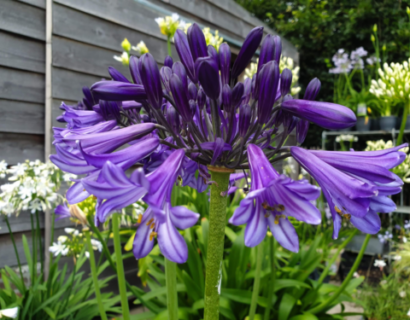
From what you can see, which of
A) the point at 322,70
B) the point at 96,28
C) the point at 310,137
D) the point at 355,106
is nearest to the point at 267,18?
the point at 322,70

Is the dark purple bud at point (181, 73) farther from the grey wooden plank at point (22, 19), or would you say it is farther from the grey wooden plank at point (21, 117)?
the grey wooden plank at point (22, 19)

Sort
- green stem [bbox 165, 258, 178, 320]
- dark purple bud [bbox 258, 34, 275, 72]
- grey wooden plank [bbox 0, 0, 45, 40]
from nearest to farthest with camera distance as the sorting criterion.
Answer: dark purple bud [bbox 258, 34, 275, 72] → green stem [bbox 165, 258, 178, 320] → grey wooden plank [bbox 0, 0, 45, 40]

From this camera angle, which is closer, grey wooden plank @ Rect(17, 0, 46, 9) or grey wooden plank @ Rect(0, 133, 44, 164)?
grey wooden plank @ Rect(0, 133, 44, 164)

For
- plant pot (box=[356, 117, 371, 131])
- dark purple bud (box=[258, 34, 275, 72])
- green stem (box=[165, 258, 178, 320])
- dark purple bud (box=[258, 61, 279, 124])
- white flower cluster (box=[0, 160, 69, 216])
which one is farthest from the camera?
plant pot (box=[356, 117, 371, 131])

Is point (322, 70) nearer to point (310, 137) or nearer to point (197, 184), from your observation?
point (310, 137)

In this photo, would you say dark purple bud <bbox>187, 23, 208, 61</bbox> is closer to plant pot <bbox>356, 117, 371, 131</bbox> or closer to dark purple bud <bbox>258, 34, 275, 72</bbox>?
dark purple bud <bbox>258, 34, 275, 72</bbox>

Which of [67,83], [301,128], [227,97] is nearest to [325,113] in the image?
[301,128]

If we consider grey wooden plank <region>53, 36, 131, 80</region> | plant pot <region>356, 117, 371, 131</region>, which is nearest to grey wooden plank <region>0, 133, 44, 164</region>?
grey wooden plank <region>53, 36, 131, 80</region>
